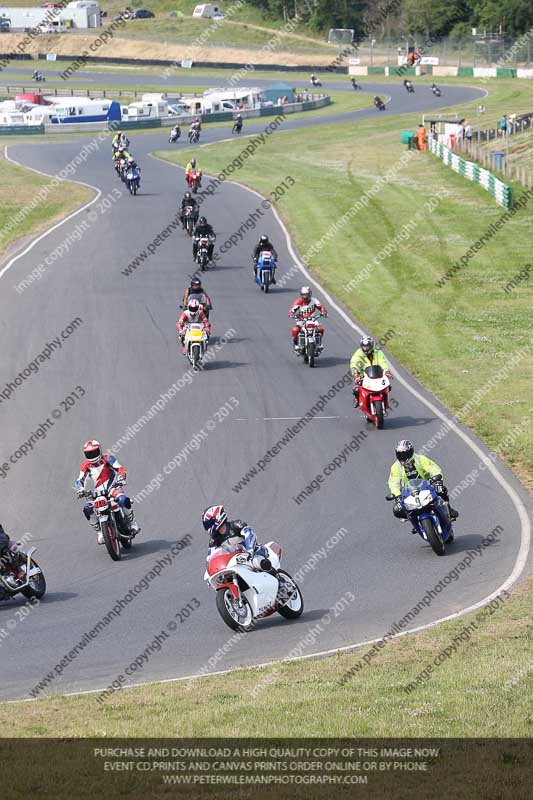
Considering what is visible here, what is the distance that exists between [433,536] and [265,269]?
22815mm

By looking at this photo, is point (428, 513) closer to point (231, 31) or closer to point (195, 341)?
point (195, 341)

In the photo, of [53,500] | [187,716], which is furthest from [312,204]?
[187,716]

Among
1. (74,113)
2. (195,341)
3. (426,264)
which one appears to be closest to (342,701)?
(195,341)

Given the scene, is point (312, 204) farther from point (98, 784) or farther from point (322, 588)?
point (98, 784)

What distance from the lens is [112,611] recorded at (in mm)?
16625

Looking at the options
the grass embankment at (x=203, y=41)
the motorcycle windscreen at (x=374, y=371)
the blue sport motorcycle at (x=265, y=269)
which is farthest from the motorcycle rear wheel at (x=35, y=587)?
the grass embankment at (x=203, y=41)

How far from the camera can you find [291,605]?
15.9m

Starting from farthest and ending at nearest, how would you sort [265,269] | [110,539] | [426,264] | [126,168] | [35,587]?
[126,168] < [426,264] < [265,269] < [110,539] < [35,587]

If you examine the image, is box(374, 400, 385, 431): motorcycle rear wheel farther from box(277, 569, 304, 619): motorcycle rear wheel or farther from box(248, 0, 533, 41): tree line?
box(248, 0, 533, 41): tree line

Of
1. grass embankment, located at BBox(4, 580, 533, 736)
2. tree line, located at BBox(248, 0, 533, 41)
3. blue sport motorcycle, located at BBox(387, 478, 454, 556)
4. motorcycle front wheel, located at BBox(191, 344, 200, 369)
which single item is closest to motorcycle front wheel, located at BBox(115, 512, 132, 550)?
blue sport motorcycle, located at BBox(387, 478, 454, 556)

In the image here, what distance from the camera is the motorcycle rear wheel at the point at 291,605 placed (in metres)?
15.9

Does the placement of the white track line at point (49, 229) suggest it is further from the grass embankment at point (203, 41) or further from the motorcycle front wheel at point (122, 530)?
the grass embankment at point (203, 41)

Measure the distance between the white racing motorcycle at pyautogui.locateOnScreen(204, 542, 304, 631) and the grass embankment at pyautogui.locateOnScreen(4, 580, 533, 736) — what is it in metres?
1.48

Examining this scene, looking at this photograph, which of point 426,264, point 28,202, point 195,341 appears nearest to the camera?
point 195,341
